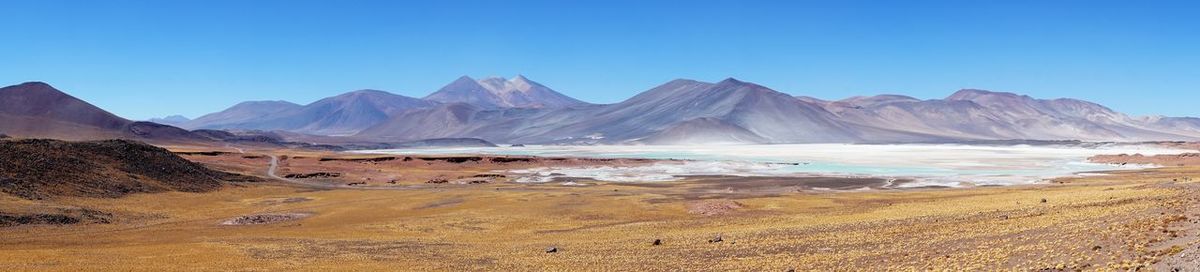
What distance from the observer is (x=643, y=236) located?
37.1 metres

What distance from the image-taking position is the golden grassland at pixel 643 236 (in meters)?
25.8

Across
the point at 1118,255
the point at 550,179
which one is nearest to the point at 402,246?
the point at 1118,255

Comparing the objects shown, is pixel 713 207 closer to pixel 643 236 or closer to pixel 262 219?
pixel 643 236

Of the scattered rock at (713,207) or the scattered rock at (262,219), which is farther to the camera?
the scattered rock at (713,207)

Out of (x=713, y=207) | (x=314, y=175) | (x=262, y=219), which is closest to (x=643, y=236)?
(x=713, y=207)

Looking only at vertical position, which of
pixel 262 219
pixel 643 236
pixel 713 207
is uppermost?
pixel 713 207

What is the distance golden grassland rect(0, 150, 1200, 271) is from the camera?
25.8 meters

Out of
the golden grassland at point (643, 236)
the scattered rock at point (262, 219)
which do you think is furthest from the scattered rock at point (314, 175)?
the scattered rock at point (262, 219)

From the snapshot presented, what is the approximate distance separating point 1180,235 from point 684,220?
24.4 m

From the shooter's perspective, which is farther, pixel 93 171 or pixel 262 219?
pixel 93 171

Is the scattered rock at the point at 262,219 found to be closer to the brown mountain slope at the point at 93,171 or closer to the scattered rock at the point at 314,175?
the brown mountain slope at the point at 93,171

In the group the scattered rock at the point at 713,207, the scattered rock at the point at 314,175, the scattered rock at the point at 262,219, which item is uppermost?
the scattered rock at the point at 314,175

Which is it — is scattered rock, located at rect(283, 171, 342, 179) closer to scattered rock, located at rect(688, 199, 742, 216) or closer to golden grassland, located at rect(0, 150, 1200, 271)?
golden grassland, located at rect(0, 150, 1200, 271)

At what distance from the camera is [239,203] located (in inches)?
2388
